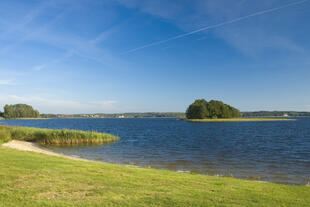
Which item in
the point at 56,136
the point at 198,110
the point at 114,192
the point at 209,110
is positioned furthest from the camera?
the point at 209,110

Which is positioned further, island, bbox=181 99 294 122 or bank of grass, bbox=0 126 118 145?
island, bbox=181 99 294 122

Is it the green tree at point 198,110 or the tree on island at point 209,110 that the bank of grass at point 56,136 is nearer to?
the green tree at point 198,110

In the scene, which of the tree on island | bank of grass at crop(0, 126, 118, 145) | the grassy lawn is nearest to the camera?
the grassy lawn

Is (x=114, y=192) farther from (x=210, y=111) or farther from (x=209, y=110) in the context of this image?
(x=209, y=110)

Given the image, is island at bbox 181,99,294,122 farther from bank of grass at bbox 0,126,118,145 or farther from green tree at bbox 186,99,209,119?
Result: bank of grass at bbox 0,126,118,145

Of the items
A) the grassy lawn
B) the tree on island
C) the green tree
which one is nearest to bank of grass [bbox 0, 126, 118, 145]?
the grassy lawn

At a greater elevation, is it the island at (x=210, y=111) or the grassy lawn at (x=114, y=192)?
the island at (x=210, y=111)

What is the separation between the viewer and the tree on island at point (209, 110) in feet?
426

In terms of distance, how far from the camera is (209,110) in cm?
13188

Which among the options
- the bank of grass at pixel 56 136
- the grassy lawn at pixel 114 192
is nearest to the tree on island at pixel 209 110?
the bank of grass at pixel 56 136

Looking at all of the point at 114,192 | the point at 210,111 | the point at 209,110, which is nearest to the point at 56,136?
the point at 114,192

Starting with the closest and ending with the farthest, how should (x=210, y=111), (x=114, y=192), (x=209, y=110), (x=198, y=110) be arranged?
(x=114, y=192) → (x=210, y=111) → (x=198, y=110) → (x=209, y=110)

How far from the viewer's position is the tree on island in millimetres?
129750

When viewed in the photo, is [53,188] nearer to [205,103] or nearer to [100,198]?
[100,198]
